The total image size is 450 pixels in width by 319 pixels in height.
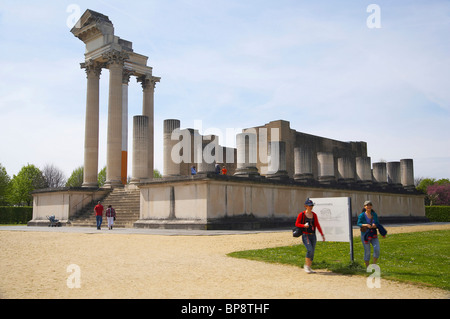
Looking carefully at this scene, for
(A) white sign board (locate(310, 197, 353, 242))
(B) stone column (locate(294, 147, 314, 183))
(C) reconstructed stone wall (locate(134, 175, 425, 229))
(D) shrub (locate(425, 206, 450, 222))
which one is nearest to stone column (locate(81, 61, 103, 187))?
(C) reconstructed stone wall (locate(134, 175, 425, 229))

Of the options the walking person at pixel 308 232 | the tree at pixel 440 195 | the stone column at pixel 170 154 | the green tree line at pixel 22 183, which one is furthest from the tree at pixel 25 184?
the tree at pixel 440 195

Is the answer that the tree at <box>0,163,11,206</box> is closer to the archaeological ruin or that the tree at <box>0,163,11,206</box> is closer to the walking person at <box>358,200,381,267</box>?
the archaeological ruin

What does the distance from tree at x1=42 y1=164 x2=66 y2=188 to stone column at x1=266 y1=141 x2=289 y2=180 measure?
6706 centimetres

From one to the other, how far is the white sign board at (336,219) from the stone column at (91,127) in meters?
26.1

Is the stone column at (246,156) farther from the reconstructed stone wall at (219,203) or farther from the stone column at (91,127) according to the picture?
the stone column at (91,127)

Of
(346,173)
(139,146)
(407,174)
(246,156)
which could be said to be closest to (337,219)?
(246,156)

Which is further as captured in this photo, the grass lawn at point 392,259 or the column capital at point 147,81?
the column capital at point 147,81

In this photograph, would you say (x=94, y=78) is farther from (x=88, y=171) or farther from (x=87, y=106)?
(x=88, y=171)

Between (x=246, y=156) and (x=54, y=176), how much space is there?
234 ft

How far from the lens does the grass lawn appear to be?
368 inches

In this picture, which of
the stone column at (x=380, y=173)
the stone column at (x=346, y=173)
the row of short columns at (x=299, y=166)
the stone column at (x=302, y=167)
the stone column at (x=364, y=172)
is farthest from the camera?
the stone column at (x=380, y=173)

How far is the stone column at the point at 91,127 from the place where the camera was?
34312 millimetres

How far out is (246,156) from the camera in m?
26.2
